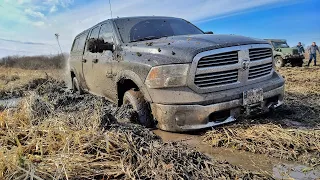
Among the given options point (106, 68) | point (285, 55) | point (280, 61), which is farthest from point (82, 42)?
point (280, 61)

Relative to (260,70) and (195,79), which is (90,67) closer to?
(195,79)

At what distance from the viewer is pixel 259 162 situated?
3.04m

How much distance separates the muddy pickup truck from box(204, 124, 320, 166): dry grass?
24 cm

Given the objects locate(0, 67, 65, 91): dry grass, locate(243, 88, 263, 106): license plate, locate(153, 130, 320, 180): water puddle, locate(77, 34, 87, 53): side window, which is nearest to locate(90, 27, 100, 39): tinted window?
locate(77, 34, 87, 53): side window

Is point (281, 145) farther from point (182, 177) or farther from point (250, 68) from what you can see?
point (182, 177)


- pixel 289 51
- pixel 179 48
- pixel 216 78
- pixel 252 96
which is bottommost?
pixel 289 51

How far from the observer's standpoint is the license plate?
3922 mm

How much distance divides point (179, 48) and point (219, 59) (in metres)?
0.51

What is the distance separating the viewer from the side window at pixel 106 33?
521cm

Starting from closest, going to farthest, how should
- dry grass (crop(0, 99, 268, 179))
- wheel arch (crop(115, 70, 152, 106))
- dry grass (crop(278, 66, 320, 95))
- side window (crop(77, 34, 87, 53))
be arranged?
dry grass (crop(0, 99, 268, 179)) → wheel arch (crop(115, 70, 152, 106)) → side window (crop(77, 34, 87, 53)) → dry grass (crop(278, 66, 320, 95))

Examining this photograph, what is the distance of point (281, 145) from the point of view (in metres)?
3.33

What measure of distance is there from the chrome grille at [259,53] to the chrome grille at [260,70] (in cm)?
12

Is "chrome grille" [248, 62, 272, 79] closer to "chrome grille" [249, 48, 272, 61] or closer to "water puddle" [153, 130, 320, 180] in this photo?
"chrome grille" [249, 48, 272, 61]

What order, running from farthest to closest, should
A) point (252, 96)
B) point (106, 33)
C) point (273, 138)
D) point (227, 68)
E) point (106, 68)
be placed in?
point (106, 33) < point (106, 68) < point (252, 96) < point (227, 68) < point (273, 138)
